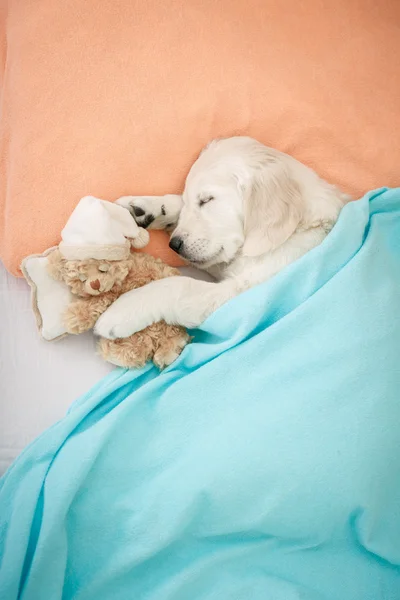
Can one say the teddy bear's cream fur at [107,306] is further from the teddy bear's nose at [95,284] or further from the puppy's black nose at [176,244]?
the puppy's black nose at [176,244]

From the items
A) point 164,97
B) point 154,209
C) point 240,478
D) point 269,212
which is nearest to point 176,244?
point 154,209

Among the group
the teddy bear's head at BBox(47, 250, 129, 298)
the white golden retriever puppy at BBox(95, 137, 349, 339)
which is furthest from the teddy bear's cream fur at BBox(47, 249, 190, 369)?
the white golden retriever puppy at BBox(95, 137, 349, 339)

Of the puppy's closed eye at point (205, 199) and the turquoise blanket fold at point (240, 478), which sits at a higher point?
the puppy's closed eye at point (205, 199)

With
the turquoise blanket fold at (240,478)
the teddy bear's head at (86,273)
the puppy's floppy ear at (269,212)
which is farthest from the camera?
the puppy's floppy ear at (269,212)

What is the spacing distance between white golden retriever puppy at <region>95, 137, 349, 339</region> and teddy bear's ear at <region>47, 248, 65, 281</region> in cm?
29

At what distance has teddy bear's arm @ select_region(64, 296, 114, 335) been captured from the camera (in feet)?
4.31

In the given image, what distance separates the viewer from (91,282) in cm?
130

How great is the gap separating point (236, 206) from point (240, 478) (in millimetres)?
802

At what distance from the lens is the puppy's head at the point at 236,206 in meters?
1.48

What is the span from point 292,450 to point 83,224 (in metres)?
0.79

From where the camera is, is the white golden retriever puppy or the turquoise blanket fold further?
the white golden retriever puppy

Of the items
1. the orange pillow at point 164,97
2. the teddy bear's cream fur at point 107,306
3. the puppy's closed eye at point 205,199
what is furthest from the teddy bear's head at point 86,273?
the puppy's closed eye at point 205,199

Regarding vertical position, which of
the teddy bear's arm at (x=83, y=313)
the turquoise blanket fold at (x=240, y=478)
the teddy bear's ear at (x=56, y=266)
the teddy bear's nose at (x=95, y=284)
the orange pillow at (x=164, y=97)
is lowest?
the turquoise blanket fold at (x=240, y=478)

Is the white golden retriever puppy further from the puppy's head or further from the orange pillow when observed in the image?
the orange pillow
